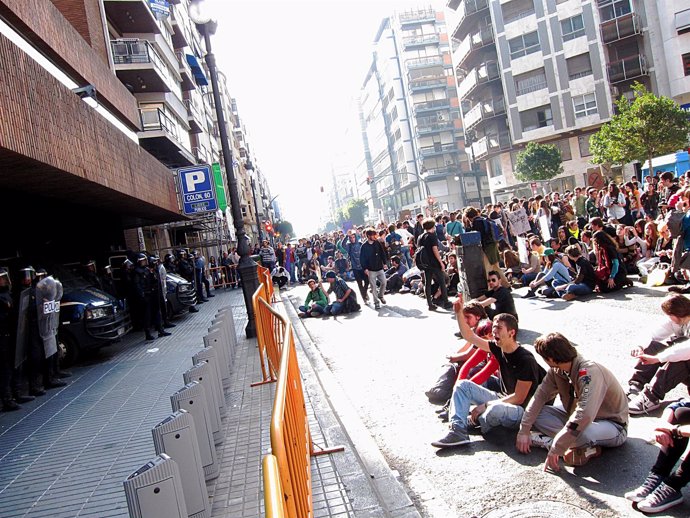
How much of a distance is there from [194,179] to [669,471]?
1587 cm

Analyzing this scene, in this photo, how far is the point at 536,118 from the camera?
149 ft

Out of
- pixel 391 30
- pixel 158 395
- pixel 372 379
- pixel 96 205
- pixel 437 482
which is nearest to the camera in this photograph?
→ pixel 437 482

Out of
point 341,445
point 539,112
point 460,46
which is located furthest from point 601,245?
point 460,46

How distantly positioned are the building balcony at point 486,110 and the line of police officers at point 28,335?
4488 centimetres

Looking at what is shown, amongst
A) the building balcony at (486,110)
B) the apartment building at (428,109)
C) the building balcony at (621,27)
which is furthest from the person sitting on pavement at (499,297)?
the apartment building at (428,109)

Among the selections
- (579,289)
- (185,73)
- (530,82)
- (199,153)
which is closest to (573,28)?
(530,82)

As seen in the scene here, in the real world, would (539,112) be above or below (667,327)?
above

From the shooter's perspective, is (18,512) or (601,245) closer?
(18,512)

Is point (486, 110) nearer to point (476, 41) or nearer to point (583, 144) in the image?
point (476, 41)

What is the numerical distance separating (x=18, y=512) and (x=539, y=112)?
45999 millimetres

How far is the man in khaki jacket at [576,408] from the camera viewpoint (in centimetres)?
404

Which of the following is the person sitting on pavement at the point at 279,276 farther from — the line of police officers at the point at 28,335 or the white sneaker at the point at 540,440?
the white sneaker at the point at 540,440

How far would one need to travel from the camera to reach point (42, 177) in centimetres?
913

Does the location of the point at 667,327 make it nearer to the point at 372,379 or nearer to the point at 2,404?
the point at 372,379
